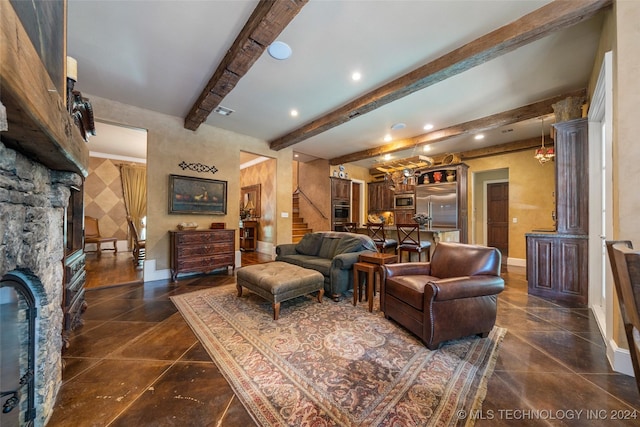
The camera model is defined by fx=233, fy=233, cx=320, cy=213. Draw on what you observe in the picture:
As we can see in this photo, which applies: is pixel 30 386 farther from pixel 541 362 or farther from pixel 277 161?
pixel 277 161

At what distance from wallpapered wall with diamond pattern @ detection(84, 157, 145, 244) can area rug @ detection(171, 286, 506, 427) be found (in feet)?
18.8

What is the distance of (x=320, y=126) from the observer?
14.3ft

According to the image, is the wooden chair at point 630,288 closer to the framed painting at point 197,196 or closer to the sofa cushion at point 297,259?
the sofa cushion at point 297,259

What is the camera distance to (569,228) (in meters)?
3.13

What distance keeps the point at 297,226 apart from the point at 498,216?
5996mm

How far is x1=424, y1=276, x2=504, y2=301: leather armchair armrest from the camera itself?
1875 millimetres

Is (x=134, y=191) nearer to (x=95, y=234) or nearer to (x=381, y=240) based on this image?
(x=95, y=234)

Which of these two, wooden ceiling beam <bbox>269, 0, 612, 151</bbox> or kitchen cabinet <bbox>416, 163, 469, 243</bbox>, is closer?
wooden ceiling beam <bbox>269, 0, 612, 151</bbox>

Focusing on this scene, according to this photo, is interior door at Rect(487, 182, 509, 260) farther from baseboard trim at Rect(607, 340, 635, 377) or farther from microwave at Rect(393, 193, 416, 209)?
baseboard trim at Rect(607, 340, 635, 377)

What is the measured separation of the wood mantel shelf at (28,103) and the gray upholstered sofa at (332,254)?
267cm

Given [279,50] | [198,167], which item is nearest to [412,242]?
[279,50]

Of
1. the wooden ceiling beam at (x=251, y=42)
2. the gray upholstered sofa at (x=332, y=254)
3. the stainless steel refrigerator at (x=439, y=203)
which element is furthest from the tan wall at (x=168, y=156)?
the stainless steel refrigerator at (x=439, y=203)

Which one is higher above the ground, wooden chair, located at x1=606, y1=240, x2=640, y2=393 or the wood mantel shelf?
the wood mantel shelf

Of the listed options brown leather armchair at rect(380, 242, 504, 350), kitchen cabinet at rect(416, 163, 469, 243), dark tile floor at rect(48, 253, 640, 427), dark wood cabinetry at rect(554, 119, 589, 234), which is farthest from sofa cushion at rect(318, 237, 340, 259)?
kitchen cabinet at rect(416, 163, 469, 243)
